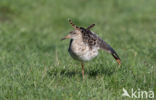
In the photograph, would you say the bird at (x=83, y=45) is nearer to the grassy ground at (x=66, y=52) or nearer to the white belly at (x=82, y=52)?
the white belly at (x=82, y=52)

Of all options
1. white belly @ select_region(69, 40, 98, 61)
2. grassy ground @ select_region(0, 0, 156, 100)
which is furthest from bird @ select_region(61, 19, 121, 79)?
grassy ground @ select_region(0, 0, 156, 100)

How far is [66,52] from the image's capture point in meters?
9.16

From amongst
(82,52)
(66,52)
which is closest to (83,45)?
(82,52)

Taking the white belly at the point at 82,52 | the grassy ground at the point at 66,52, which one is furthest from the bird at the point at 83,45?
the grassy ground at the point at 66,52

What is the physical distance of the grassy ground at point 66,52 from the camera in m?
5.49

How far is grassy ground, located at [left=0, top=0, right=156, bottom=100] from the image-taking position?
18.0ft

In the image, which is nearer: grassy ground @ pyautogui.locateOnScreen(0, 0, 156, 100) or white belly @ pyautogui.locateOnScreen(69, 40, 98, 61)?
grassy ground @ pyautogui.locateOnScreen(0, 0, 156, 100)

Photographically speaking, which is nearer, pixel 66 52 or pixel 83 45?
pixel 83 45

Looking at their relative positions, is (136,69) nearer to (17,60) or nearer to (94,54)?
(94,54)

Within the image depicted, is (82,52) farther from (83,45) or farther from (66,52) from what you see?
(66,52)

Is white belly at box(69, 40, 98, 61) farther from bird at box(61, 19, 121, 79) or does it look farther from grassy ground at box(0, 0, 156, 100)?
grassy ground at box(0, 0, 156, 100)

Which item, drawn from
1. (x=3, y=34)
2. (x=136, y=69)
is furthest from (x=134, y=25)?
(x=136, y=69)

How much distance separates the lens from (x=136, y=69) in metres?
6.47

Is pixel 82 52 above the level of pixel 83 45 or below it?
below
